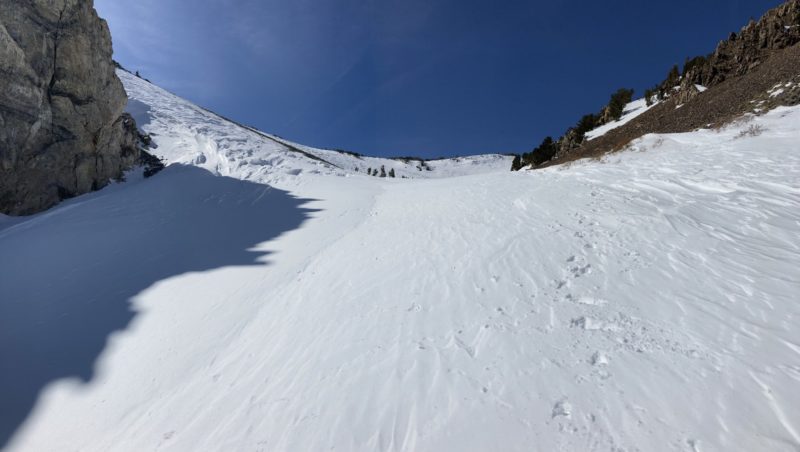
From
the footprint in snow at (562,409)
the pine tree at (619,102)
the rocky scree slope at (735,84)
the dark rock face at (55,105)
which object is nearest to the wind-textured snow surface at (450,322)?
the footprint in snow at (562,409)

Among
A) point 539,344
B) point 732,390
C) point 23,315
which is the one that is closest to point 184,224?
point 23,315

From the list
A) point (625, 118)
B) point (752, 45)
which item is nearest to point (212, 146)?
point (625, 118)

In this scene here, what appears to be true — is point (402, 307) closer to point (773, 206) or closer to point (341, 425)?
point (341, 425)

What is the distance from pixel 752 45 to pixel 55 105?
2002 inches

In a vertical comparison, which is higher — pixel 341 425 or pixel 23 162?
pixel 23 162

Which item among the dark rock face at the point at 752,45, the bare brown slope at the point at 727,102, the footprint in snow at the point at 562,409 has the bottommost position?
the footprint in snow at the point at 562,409

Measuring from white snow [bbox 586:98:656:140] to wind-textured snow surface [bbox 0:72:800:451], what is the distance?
68.8 feet

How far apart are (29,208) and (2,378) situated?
17.4 m

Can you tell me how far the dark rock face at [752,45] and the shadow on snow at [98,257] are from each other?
35.3 metres

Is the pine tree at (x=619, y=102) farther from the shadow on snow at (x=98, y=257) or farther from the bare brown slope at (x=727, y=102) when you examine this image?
the shadow on snow at (x=98, y=257)

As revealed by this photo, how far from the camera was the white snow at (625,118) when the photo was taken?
35.1 metres

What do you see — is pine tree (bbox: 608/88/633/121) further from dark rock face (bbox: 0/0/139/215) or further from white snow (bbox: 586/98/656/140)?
dark rock face (bbox: 0/0/139/215)

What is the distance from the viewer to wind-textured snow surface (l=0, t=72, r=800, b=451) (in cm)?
475

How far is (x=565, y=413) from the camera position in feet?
15.3
